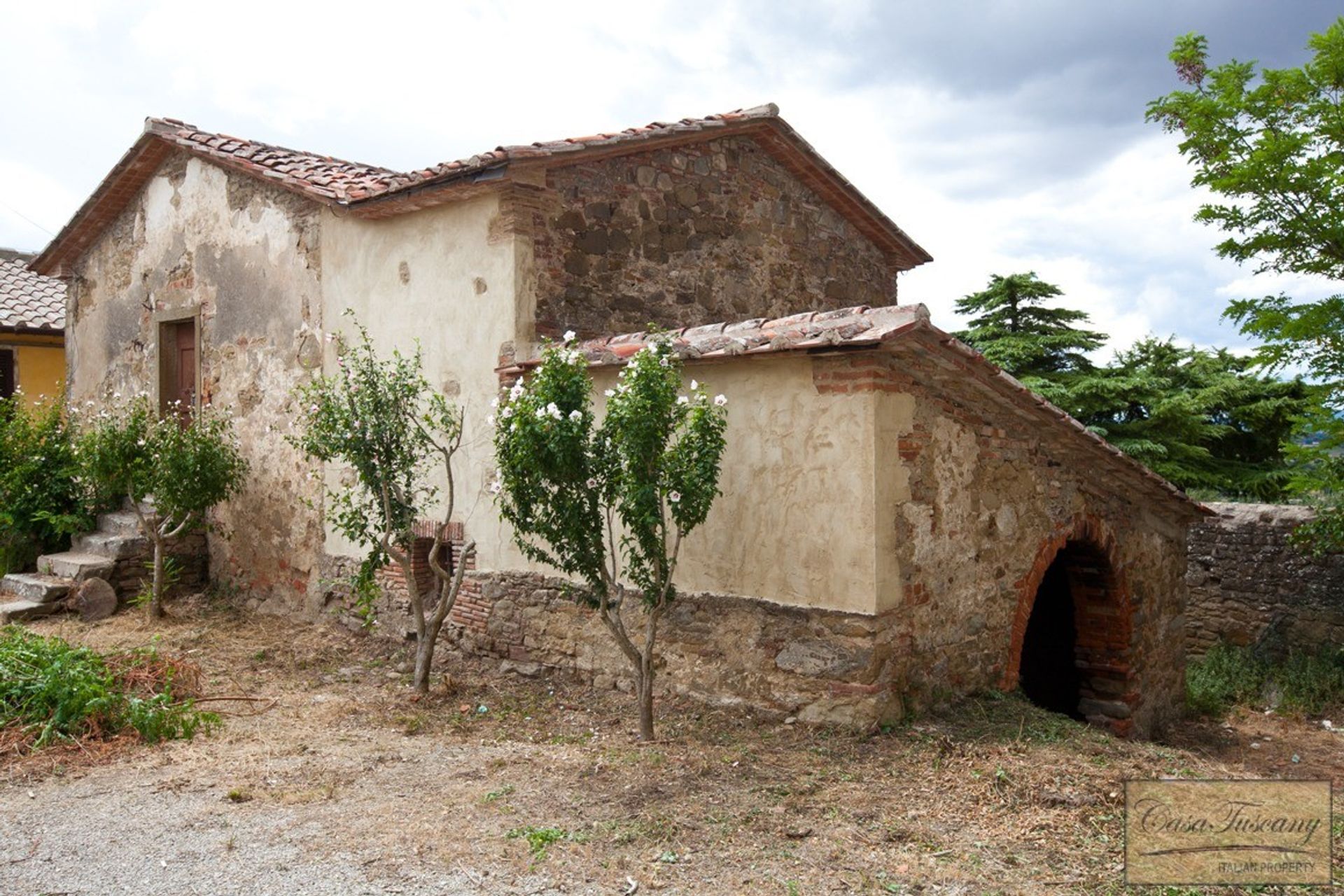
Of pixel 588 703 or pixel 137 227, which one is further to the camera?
pixel 137 227

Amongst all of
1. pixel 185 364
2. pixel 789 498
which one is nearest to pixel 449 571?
pixel 789 498

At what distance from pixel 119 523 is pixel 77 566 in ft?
2.79

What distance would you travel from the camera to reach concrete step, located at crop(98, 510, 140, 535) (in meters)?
10.7

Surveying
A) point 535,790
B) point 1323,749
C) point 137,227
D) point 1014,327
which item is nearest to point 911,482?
point 535,790

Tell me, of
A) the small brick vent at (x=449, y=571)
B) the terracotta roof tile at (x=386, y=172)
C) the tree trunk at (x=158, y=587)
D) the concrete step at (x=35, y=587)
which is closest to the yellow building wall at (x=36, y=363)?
the terracotta roof tile at (x=386, y=172)

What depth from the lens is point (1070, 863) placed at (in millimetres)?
4203

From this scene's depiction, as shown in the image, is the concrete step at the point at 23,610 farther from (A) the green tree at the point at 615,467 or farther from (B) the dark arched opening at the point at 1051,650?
(B) the dark arched opening at the point at 1051,650

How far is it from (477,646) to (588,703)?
4.58ft

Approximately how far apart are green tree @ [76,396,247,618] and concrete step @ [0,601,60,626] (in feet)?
3.06

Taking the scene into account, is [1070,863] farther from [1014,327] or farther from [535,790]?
[1014,327]

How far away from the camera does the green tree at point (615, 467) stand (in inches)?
219

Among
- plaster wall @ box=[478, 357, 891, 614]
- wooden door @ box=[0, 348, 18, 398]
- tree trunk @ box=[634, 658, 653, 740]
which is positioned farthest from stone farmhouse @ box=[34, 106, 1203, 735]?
wooden door @ box=[0, 348, 18, 398]

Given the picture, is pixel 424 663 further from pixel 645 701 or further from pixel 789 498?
pixel 789 498

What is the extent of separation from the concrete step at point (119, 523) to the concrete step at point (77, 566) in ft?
1.20
